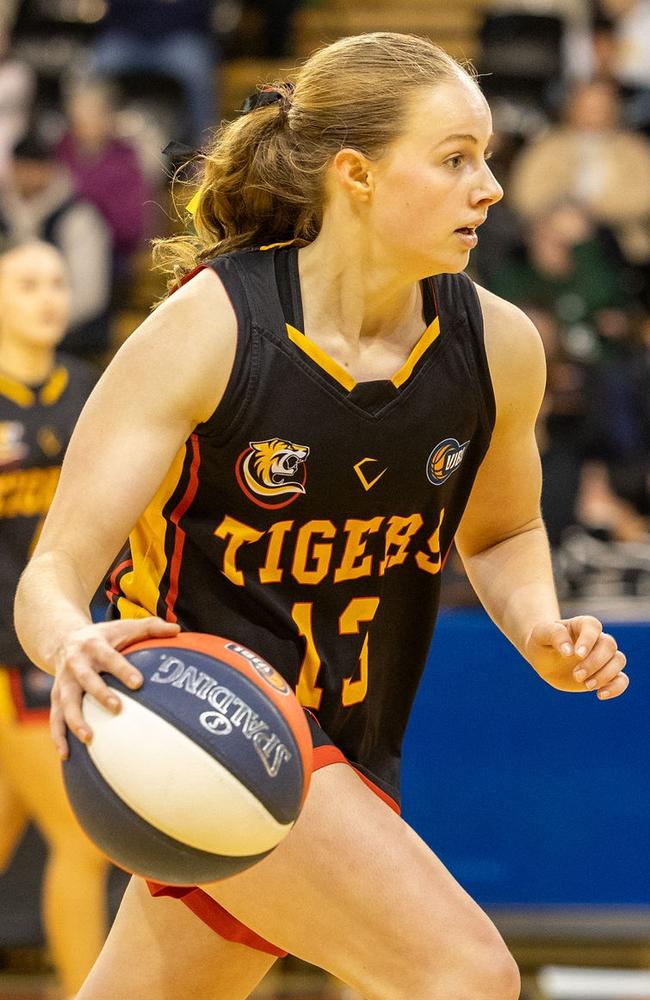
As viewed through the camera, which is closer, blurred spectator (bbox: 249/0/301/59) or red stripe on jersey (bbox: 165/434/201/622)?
red stripe on jersey (bbox: 165/434/201/622)

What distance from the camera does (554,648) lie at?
2.66 metres

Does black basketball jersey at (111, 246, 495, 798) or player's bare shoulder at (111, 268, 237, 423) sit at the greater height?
player's bare shoulder at (111, 268, 237, 423)

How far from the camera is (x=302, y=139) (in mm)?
2750

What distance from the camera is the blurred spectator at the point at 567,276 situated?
26.7 feet

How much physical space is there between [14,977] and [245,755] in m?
3.66

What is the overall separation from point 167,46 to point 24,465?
17.0ft

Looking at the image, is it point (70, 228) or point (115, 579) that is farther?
point (70, 228)

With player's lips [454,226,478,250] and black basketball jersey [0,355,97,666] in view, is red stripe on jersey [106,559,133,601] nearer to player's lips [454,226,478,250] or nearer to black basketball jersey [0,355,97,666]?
player's lips [454,226,478,250]

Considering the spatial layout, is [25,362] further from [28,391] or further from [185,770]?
[185,770]

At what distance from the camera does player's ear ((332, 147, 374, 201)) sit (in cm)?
A: 265

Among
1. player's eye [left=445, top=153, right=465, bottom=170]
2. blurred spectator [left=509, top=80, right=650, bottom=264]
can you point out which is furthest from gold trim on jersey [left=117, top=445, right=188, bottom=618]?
blurred spectator [left=509, top=80, right=650, bottom=264]

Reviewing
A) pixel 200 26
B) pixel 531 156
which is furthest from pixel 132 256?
pixel 531 156

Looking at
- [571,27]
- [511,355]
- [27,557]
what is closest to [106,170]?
[571,27]

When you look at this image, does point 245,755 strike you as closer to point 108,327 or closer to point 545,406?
point 545,406
